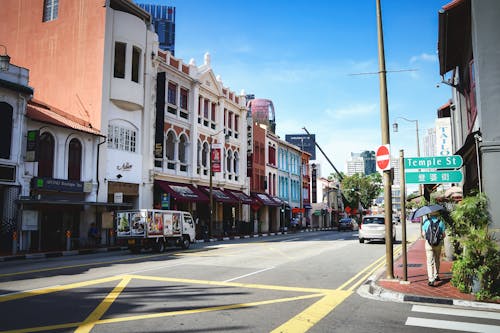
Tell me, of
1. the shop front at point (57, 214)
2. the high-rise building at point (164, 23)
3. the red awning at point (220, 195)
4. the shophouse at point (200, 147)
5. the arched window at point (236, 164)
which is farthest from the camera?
the high-rise building at point (164, 23)

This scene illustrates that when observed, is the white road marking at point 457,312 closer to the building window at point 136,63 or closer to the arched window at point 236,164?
the building window at point 136,63

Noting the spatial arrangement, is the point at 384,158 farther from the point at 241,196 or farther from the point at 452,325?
the point at 241,196

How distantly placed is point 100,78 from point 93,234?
9.66 meters

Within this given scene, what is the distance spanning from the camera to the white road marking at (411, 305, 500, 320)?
7.14m

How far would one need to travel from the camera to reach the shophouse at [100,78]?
2561 centimetres

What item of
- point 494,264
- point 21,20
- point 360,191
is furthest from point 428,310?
point 360,191

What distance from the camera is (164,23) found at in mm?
118062

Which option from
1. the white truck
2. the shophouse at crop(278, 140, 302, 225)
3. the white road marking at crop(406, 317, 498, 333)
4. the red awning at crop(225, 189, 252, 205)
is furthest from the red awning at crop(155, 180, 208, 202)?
the white road marking at crop(406, 317, 498, 333)

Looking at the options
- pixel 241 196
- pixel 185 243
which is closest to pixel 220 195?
pixel 241 196

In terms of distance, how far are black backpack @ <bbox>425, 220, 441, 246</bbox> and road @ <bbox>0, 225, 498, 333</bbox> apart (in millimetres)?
2039

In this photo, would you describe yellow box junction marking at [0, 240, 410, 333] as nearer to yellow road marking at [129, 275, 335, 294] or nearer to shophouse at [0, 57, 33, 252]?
yellow road marking at [129, 275, 335, 294]

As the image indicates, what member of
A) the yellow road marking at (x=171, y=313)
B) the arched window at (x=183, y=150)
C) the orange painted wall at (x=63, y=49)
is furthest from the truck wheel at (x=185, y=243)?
the yellow road marking at (x=171, y=313)

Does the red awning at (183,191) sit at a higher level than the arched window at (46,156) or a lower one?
lower

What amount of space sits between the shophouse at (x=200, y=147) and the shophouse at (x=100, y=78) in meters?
1.16
